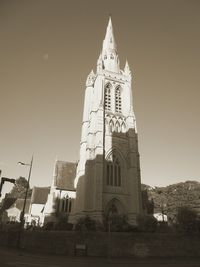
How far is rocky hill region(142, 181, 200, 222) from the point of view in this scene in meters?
54.8

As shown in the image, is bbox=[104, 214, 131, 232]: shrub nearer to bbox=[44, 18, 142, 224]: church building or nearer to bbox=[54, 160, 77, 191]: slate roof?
bbox=[44, 18, 142, 224]: church building

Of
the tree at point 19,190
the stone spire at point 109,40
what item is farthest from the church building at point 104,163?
the tree at point 19,190

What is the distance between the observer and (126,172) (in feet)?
122

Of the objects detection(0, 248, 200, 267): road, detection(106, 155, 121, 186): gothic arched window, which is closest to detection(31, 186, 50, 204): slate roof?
detection(106, 155, 121, 186): gothic arched window

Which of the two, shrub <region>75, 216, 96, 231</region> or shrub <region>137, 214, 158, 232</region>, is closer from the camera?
shrub <region>137, 214, 158, 232</region>

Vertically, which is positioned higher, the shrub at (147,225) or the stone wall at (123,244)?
the shrub at (147,225)

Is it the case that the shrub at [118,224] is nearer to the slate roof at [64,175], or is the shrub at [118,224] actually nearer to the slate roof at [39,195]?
the slate roof at [64,175]

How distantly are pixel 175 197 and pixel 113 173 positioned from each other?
107ft

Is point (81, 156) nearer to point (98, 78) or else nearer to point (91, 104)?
point (91, 104)

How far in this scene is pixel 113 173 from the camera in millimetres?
36250

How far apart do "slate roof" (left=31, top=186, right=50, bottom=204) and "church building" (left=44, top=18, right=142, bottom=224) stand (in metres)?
8.06

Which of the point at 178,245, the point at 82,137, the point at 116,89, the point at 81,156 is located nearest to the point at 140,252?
the point at 178,245

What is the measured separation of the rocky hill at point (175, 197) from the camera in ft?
180

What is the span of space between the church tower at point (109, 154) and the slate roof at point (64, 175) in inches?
202
